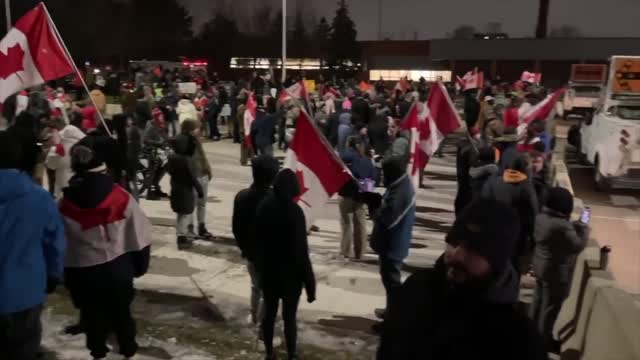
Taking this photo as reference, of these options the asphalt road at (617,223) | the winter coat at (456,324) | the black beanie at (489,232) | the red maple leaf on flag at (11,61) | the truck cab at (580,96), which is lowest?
the asphalt road at (617,223)

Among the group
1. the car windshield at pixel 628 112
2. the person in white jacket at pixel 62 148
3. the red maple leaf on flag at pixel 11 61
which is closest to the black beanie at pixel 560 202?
the red maple leaf on flag at pixel 11 61

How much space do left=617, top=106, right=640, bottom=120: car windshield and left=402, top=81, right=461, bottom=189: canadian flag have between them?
28.3 ft

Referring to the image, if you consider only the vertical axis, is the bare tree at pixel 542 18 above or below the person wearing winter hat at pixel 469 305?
above

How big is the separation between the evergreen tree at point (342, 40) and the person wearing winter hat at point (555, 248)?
61.5 m

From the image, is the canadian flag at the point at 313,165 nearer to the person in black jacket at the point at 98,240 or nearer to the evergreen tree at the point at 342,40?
the person in black jacket at the point at 98,240

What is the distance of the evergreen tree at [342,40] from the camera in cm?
6719

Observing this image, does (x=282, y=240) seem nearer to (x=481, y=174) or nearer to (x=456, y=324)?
(x=456, y=324)

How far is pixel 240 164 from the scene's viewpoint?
16.5 m

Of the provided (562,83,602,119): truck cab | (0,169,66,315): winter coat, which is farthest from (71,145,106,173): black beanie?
(562,83,602,119): truck cab

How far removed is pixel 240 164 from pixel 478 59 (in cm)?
4843

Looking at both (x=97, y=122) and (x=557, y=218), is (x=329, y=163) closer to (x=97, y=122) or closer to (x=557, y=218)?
(x=557, y=218)

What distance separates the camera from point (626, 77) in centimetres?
1675

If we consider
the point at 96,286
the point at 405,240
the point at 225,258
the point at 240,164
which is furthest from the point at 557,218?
the point at 240,164

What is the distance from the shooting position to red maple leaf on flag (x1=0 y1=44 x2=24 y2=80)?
7.08 metres
